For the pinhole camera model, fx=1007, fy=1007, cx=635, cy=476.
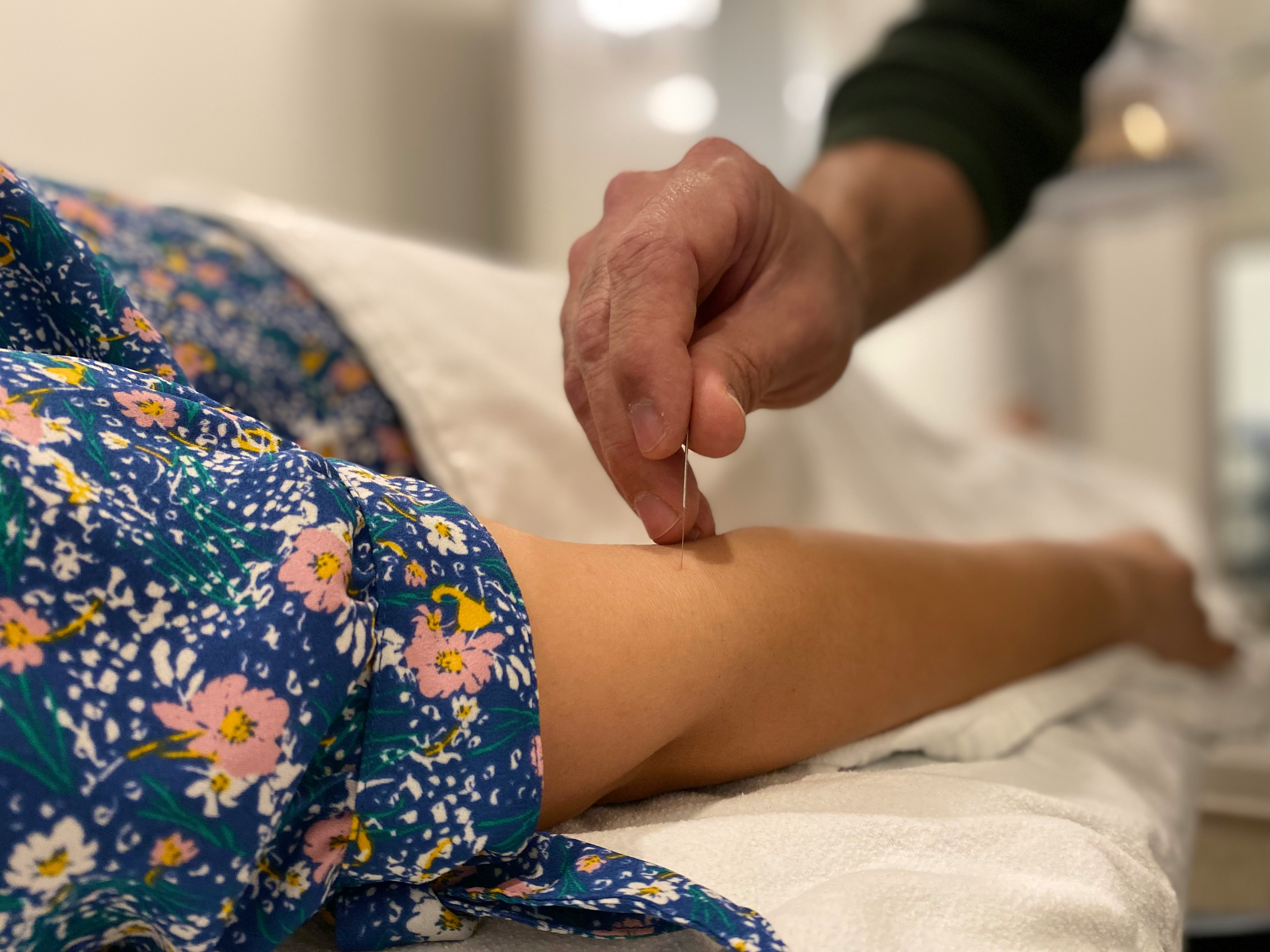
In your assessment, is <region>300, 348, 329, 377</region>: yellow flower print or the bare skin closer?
the bare skin

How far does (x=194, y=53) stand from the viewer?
54.3 inches

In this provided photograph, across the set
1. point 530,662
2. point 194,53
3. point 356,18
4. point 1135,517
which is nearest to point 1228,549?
point 1135,517

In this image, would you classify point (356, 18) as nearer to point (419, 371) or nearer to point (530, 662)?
point (419, 371)

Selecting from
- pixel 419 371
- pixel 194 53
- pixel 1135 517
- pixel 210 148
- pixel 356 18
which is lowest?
pixel 1135 517

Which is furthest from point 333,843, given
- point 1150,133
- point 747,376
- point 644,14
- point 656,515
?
point 1150,133

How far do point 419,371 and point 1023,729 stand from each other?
56 centimetres

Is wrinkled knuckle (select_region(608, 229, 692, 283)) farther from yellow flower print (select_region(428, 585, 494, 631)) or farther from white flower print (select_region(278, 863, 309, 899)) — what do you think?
white flower print (select_region(278, 863, 309, 899))

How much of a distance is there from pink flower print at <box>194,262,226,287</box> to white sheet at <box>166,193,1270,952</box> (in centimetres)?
6

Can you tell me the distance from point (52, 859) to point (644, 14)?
1842mm

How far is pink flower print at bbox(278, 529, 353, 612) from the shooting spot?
14.1 inches

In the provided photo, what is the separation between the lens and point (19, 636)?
0.33m

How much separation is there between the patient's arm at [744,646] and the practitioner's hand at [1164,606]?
29 cm

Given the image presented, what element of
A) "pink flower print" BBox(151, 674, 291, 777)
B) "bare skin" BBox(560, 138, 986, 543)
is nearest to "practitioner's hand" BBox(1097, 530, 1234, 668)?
"bare skin" BBox(560, 138, 986, 543)

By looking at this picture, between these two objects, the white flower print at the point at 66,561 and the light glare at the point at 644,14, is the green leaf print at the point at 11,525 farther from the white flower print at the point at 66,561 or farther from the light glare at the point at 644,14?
the light glare at the point at 644,14
